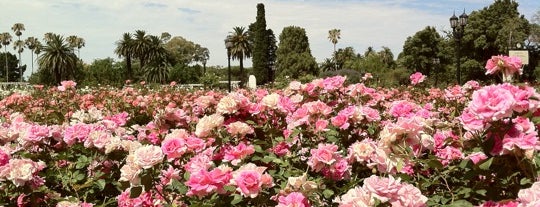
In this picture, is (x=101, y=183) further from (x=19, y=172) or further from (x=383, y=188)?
(x=383, y=188)

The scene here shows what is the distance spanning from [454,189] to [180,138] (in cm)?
122

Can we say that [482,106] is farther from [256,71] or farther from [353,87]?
[256,71]

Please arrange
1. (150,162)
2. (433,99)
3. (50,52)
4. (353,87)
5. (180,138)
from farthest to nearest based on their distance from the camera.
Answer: (50,52) < (433,99) < (353,87) < (180,138) < (150,162)

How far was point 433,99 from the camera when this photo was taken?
755 centimetres

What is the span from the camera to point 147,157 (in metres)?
2.39

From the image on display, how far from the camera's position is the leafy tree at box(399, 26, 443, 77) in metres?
53.0

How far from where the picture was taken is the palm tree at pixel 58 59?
2071 inches

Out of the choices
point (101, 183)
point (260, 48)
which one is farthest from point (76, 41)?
point (101, 183)

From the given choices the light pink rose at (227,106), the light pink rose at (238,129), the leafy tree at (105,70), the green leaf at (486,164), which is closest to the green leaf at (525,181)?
the green leaf at (486,164)

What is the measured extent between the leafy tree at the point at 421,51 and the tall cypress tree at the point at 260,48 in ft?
42.8

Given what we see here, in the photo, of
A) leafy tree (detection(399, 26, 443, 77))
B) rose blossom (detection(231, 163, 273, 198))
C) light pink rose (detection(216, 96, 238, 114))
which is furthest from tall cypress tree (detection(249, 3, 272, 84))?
rose blossom (detection(231, 163, 273, 198))

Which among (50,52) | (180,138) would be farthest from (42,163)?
(50,52)

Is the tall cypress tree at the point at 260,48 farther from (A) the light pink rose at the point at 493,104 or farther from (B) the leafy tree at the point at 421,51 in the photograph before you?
(A) the light pink rose at the point at 493,104

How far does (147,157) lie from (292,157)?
88cm
